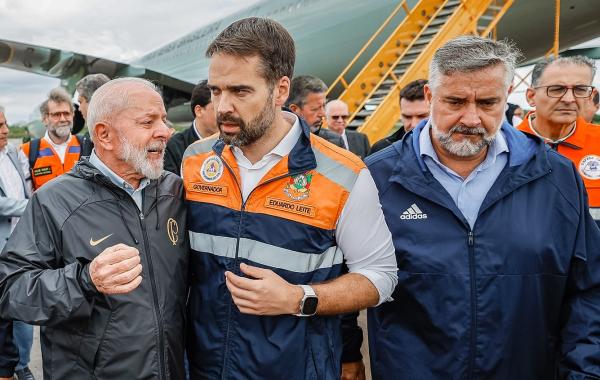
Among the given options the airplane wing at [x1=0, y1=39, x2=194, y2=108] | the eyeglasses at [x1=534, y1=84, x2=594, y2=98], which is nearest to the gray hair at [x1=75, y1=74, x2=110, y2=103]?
the eyeglasses at [x1=534, y1=84, x2=594, y2=98]

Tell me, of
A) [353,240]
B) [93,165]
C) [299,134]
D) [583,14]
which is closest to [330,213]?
[353,240]

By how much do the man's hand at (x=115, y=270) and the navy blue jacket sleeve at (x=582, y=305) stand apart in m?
1.51

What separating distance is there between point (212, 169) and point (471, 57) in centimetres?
104

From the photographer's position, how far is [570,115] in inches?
107

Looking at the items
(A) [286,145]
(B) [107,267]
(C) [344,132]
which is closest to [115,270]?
(B) [107,267]

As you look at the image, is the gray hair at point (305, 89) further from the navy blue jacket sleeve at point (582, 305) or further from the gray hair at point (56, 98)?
the navy blue jacket sleeve at point (582, 305)

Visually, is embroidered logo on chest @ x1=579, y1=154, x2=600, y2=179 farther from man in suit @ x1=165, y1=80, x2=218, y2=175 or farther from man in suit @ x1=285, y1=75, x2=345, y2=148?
man in suit @ x1=165, y1=80, x2=218, y2=175

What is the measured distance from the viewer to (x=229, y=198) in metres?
1.76

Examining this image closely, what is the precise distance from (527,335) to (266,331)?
3.06 ft

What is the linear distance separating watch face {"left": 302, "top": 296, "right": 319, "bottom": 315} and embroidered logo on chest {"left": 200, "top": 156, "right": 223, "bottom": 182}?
56 cm

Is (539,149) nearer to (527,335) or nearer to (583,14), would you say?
(527,335)

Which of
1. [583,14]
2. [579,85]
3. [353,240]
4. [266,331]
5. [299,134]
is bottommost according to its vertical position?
[266,331]

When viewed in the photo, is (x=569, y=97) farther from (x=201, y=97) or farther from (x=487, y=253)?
(x=201, y=97)

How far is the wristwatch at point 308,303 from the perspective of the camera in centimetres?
162
